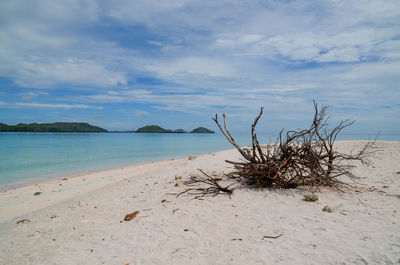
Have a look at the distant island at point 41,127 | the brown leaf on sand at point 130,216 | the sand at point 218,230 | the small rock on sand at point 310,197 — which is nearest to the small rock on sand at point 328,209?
the sand at point 218,230

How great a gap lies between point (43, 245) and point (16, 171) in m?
11.6

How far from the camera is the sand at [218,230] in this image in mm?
2727

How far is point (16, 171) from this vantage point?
12.5m

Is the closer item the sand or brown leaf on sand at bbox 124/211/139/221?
the sand

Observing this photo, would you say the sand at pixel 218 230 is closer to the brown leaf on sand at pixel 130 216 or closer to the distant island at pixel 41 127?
the brown leaf on sand at pixel 130 216

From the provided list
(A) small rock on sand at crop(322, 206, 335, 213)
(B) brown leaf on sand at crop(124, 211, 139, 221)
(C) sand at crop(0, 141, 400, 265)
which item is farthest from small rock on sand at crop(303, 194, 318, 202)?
(B) brown leaf on sand at crop(124, 211, 139, 221)

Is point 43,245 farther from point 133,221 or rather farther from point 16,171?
point 16,171

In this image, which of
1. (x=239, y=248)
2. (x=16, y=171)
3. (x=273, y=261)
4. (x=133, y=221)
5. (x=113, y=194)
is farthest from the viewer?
(x=16, y=171)

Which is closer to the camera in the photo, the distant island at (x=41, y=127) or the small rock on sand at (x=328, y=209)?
the small rock on sand at (x=328, y=209)

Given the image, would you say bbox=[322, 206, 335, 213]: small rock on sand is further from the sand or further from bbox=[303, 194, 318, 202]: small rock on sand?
bbox=[303, 194, 318, 202]: small rock on sand

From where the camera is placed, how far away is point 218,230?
3402 mm

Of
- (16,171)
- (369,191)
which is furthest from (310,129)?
(16,171)

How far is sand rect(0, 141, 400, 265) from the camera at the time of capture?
2727 millimetres

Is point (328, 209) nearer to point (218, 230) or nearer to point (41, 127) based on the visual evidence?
point (218, 230)
